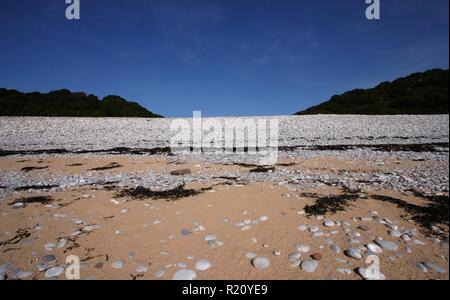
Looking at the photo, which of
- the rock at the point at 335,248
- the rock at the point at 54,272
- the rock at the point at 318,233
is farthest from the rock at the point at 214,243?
the rock at the point at 54,272

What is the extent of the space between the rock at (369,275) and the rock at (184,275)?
2562 mm

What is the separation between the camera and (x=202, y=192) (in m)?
8.66

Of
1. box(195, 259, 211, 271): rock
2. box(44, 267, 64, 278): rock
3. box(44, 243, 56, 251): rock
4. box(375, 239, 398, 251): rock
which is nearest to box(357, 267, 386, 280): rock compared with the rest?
box(375, 239, 398, 251): rock

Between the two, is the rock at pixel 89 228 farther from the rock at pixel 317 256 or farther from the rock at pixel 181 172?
the rock at pixel 181 172

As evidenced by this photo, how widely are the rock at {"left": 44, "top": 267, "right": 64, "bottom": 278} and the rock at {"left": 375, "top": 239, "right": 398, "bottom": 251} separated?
18.3 ft

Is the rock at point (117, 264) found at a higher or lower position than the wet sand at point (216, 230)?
lower

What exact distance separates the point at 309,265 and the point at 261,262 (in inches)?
30.7

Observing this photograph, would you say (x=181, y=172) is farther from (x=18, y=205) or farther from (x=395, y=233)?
(x=395, y=233)

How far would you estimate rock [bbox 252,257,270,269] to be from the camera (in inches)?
173

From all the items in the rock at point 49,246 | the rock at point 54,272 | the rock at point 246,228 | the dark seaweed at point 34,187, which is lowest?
the rock at point 54,272

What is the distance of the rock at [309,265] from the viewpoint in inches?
165

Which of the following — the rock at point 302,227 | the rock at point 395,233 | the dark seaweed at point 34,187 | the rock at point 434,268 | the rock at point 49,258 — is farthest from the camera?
the dark seaweed at point 34,187

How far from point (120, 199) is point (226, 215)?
3793mm

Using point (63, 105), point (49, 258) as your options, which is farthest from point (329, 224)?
point (63, 105)
